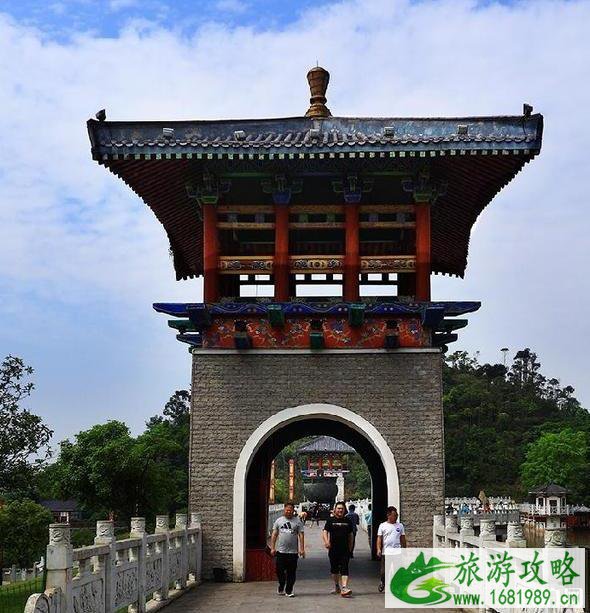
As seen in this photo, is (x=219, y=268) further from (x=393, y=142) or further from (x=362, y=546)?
(x=362, y=546)

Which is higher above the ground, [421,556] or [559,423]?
[559,423]

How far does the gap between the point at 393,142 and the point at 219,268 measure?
359 centimetres

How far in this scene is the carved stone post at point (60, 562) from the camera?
816 cm

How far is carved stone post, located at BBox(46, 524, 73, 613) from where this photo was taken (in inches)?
321

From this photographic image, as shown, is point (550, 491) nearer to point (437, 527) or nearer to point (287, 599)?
point (437, 527)

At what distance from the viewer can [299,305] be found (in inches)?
592

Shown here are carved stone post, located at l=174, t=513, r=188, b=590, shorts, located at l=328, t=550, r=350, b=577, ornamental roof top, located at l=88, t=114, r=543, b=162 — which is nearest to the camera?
shorts, located at l=328, t=550, r=350, b=577

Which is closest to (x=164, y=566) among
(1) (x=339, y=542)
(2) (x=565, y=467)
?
(1) (x=339, y=542)

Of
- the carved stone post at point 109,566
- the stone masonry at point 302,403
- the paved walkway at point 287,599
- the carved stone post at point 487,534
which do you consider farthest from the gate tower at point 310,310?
the carved stone post at point 109,566

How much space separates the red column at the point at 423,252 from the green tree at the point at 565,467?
49403 millimetres

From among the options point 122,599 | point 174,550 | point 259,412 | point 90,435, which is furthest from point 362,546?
point 90,435

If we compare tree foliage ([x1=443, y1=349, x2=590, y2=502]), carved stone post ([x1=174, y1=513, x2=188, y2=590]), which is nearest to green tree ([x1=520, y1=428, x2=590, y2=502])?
tree foliage ([x1=443, y1=349, x2=590, y2=502])

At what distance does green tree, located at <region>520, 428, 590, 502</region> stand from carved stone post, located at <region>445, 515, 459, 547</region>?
50.6 meters

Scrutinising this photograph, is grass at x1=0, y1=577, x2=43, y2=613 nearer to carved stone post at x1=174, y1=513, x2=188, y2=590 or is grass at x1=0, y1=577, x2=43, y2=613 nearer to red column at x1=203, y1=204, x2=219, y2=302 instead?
carved stone post at x1=174, y1=513, x2=188, y2=590
